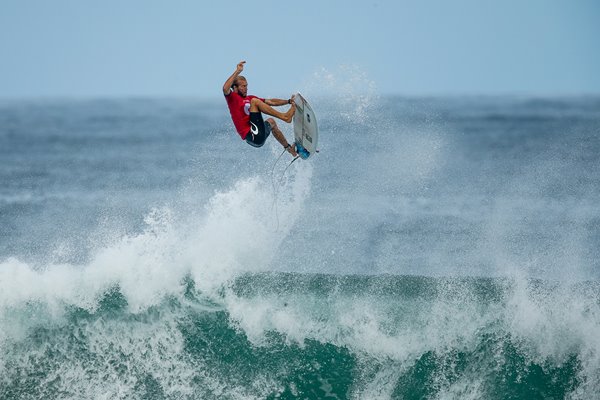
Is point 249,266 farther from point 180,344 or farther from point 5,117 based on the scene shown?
point 5,117

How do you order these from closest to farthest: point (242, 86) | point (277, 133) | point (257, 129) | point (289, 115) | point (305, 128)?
point (242, 86) → point (289, 115) → point (257, 129) → point (305, 128) → point (277, 133)

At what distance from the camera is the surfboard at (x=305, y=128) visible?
37.1ft

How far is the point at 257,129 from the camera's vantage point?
11.3 m

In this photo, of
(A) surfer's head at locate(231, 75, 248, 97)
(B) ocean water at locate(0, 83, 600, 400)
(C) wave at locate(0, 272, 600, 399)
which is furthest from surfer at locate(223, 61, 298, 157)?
(C) wave at locate(0, 272, 600, 399)

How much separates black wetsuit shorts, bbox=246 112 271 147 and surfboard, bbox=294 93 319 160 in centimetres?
36

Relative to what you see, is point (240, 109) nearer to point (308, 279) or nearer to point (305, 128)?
point (305, 128)

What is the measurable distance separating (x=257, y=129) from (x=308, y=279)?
7.18 ft

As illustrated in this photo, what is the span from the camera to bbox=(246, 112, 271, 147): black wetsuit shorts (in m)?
11.2

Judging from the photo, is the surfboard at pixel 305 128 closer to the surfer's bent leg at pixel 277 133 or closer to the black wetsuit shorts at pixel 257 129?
the surfer's bent leg at pixel 277 133

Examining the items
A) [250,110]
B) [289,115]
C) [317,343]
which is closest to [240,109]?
[250,110]

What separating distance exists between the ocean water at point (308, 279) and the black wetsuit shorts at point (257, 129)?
153cm

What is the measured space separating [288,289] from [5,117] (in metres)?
24.1

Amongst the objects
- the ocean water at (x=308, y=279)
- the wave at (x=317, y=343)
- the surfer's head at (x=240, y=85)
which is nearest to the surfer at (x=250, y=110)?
the surfer's head at (x=240, y=85)

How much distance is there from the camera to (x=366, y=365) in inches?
432
